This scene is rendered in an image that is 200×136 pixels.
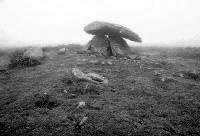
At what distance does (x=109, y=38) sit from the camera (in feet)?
76.5

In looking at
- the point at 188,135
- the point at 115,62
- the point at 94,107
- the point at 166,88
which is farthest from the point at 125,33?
the point at 188,135

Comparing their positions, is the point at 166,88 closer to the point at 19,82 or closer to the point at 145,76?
the point at 145,76

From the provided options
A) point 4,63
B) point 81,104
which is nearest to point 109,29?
point 4,63

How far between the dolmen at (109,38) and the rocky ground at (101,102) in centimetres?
574

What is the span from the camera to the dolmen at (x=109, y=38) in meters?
21.8

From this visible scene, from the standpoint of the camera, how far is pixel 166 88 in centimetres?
1218

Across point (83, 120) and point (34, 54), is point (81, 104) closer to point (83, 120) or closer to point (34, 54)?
point (83, 120)

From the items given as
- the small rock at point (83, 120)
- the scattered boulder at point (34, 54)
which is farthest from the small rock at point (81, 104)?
the scattered boulder at point (34, 54)

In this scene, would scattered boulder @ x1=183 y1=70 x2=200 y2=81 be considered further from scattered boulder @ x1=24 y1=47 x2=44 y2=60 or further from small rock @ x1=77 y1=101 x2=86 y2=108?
scattered boulder @ x1=24 y1=47 x2=44 y2=60

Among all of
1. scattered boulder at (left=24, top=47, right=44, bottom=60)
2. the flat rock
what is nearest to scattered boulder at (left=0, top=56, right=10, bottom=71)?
scattered boulder at (left=24, top=47, right=44, bottom=60)

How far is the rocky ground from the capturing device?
7641mm

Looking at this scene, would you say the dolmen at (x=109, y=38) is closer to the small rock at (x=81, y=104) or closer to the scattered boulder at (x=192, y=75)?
the scattered boulder at (x=192, y=75)


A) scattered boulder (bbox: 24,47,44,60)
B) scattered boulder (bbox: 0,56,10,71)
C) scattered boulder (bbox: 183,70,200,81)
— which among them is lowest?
scattered boulder (bbox: 183,70,200,81)

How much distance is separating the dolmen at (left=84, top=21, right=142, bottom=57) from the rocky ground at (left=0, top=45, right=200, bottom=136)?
5.74 metres
